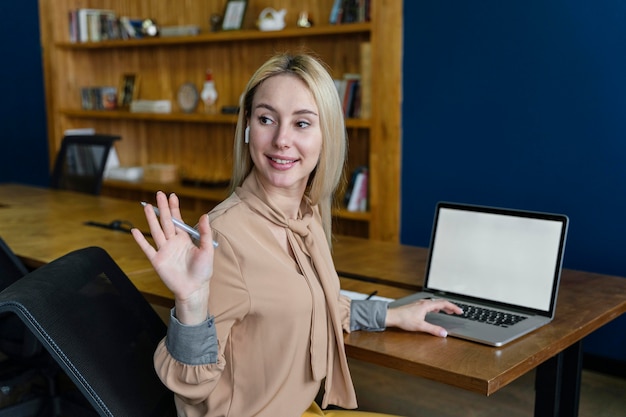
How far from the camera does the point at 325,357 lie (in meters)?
1.64

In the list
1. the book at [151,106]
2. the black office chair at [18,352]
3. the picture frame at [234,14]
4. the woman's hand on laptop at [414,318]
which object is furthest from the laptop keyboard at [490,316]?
the book at [151,106]

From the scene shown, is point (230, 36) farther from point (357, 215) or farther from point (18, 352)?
point (18, 352)

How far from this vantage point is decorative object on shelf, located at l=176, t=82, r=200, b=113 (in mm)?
5352

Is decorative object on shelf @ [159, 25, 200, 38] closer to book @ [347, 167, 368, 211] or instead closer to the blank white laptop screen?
book @ [347, 167, 368, 211]

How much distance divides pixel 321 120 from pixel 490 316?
2.11ft

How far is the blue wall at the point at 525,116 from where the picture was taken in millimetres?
3398

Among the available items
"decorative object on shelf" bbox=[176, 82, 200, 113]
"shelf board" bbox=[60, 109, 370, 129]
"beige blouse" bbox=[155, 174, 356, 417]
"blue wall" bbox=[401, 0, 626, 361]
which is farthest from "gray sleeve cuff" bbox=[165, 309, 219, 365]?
"decorative object on shelf" bbox=[176, 82, 200, 113]

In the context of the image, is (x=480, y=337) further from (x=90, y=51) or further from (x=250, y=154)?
(x=90, y=51)

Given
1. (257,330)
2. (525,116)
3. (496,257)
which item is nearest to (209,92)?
(525,116)

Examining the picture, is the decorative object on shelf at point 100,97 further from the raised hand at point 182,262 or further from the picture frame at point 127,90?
the raised hand at point 182,262

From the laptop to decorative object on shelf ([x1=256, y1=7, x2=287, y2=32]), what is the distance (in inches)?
109

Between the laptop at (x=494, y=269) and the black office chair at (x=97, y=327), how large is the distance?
652 mm

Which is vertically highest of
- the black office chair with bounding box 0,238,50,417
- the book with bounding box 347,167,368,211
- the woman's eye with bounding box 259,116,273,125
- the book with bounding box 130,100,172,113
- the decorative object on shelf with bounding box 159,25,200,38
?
the decorative object on shelf with bounding box 159,25,200,38

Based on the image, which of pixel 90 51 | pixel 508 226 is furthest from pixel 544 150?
pixel 90 51
